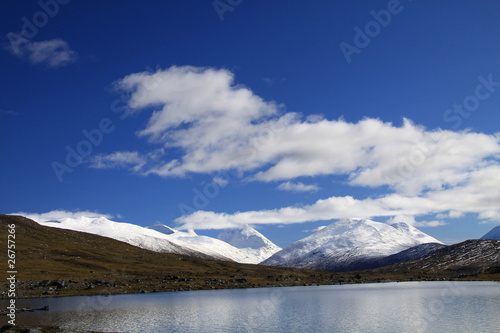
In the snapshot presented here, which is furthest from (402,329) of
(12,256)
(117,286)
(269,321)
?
(12,256)

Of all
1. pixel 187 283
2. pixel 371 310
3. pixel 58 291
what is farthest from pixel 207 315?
pixel 187 283

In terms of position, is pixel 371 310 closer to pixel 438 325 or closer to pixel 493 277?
pixel 438 325

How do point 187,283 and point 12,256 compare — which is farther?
point 12,256

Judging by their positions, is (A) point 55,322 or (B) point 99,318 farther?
(B) point 99,318

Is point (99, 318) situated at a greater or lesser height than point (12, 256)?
lesser

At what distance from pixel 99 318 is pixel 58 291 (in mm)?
71053

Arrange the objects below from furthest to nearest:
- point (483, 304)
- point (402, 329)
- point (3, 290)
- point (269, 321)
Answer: point (3, 290) < point (483, 304) < point (269, 321) < point (402, 329)

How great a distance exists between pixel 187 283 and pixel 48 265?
6699 centimetres

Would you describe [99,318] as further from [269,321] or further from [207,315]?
[269,321]

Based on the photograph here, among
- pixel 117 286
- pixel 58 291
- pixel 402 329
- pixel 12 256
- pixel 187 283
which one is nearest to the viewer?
pixel 402 329

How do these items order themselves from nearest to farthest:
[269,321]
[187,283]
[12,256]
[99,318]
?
[269,321], [99,318], [187,283], [12,256]

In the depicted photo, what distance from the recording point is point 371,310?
78.9m

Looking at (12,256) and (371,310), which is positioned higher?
(12,256)

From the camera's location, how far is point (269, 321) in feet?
220
